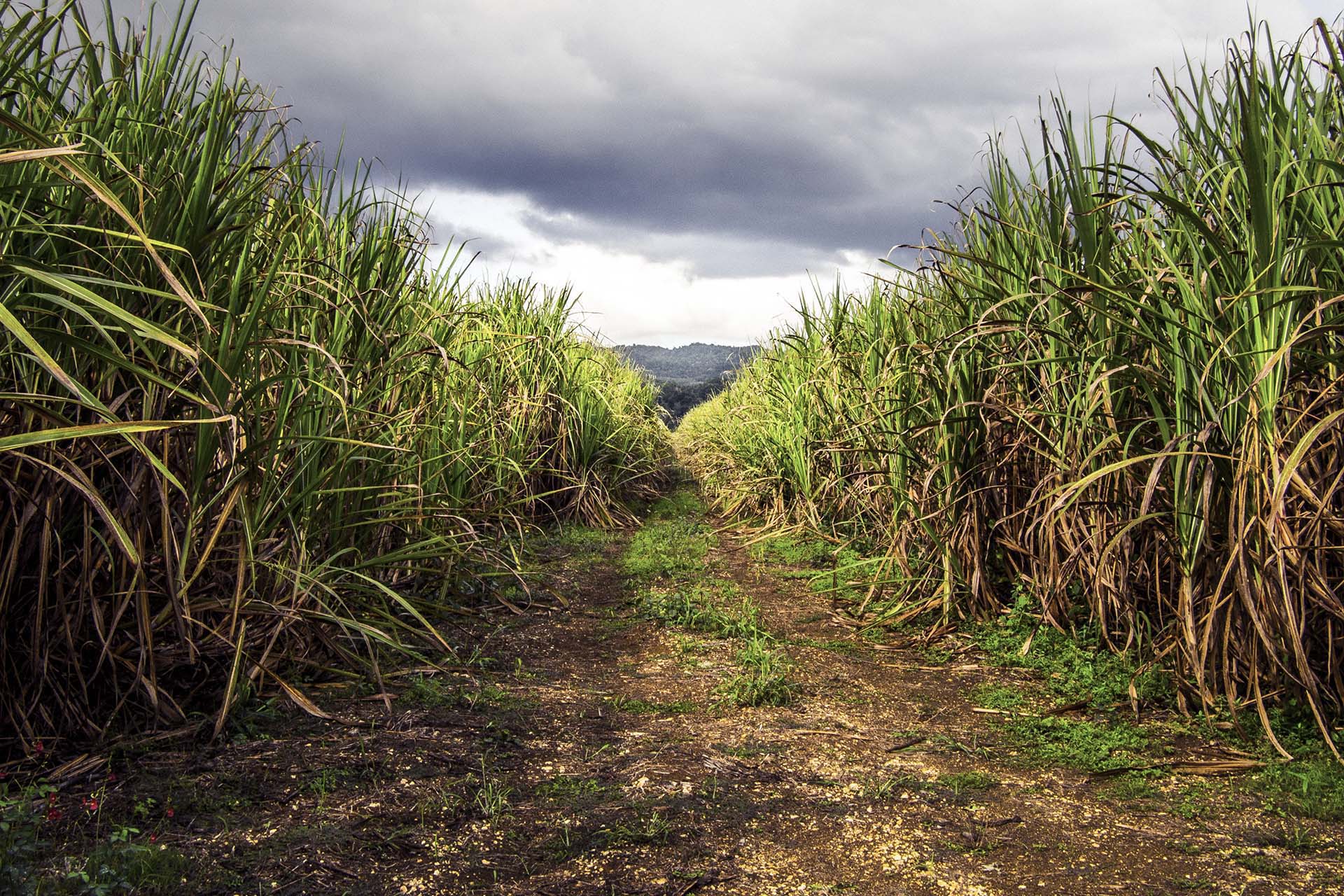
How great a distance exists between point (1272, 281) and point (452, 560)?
2975 mm

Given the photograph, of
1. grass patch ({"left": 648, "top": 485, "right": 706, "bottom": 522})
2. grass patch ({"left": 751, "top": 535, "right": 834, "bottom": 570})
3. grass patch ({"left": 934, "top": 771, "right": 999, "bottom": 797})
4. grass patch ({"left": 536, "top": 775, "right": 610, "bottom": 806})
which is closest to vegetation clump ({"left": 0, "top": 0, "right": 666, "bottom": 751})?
grass patch ({"left": 536, "top": 775, "right": 610, "bottom": 806})

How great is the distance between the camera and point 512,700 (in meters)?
2.73

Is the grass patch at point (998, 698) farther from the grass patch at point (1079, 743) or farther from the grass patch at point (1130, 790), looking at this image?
the grass patch at point (1130, 790)

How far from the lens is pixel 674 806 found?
204 centimetres

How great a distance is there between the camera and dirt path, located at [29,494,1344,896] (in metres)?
1.76

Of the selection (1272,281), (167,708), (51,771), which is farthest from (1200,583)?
(51,771)

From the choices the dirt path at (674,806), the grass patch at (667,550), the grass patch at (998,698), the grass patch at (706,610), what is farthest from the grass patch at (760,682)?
the grass patch at (667,550)

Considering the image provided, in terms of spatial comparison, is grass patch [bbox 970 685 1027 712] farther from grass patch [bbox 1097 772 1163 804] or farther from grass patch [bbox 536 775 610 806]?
grass patch [bbox 536 775 610 806]

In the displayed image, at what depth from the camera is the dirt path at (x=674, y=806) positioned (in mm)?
1756

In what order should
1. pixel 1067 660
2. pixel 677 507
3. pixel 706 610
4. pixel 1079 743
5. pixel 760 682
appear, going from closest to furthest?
pixel 1079 743 < pixel 760 682 < pixel 1067 660 < pixel 706 610 < pixel 677 507

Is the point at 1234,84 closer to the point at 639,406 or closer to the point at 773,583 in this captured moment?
the point at 773,583

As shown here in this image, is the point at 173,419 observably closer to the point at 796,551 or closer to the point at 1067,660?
the point at 1067,660

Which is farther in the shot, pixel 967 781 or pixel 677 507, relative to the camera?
pixel 677 507

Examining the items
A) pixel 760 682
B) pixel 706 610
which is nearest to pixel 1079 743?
pixel 760 682
